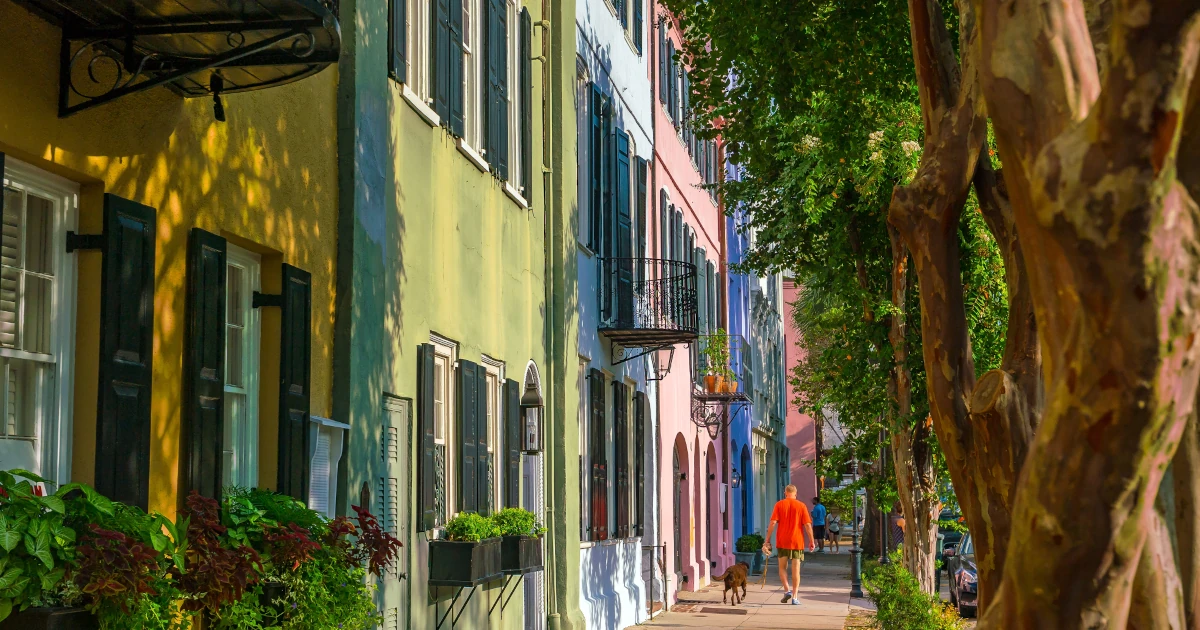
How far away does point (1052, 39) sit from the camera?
4.91 metres

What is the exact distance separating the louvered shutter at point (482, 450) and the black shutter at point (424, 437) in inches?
48.9

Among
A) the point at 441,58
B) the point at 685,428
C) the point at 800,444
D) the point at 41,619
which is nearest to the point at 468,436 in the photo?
the point at 441,58

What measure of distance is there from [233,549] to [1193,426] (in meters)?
4.38

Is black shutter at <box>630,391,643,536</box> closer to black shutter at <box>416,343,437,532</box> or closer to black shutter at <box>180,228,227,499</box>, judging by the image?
black shutter at <box>416,343,437,532</box>

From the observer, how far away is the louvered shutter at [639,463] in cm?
2186

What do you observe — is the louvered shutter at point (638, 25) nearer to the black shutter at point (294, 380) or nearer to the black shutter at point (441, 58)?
the black shutter at point (441, 58)

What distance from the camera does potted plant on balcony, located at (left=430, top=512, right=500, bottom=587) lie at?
1191cm

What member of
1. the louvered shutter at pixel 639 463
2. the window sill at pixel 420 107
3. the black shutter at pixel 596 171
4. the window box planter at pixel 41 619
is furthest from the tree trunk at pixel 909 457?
the window box planter at pixel 41 619

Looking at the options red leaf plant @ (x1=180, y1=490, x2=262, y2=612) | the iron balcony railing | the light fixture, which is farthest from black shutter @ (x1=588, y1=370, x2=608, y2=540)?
red leaf plant @ (x1=180, y1=490, x2=262, y2=612)

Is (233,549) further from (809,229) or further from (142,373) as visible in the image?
(809,229)

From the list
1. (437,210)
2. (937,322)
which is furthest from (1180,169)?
(437,210)

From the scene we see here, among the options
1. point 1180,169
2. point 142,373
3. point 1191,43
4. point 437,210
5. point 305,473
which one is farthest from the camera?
point 437,210

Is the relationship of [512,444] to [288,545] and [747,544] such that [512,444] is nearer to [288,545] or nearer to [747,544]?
[288,545]

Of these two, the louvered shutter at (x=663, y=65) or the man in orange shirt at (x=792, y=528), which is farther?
the louvered shutter at (x=663, y=65)
